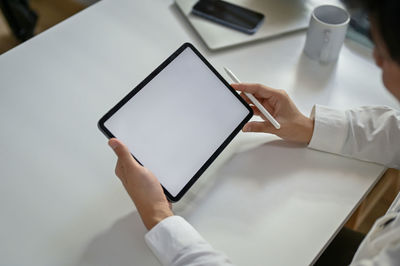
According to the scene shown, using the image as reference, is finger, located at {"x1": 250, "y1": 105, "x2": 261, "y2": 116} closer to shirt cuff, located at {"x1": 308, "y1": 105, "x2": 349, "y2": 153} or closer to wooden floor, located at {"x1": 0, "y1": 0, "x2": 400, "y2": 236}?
shirt cuff, located at {"x1": 308, "y1": 105, "x2": 349, "y2": 153}

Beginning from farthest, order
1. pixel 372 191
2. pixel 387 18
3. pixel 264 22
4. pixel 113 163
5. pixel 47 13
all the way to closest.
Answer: pixel 47 13
pixel 372 191
pixel 264 22
pixel 113 163
pixel 387 18

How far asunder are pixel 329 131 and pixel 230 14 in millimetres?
395

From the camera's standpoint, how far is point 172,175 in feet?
2.27

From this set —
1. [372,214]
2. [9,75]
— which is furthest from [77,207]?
[372,214]

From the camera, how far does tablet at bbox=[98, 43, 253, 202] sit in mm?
685

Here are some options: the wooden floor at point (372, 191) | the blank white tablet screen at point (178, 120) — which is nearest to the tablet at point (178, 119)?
the blank white tablet screen at point (178, 120)

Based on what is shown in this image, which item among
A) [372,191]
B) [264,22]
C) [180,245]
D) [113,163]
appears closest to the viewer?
[180,245]

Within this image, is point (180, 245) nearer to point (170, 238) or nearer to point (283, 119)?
point (170, 238)

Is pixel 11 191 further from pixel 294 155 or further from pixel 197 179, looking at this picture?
pixel 294 155

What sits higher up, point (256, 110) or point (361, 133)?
point (256, 110)

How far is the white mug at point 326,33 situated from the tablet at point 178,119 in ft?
0.90

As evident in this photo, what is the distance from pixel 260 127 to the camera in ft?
2.61

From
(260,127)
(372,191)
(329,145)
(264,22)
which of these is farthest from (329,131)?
(372,191)

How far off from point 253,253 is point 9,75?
2.05 feet
